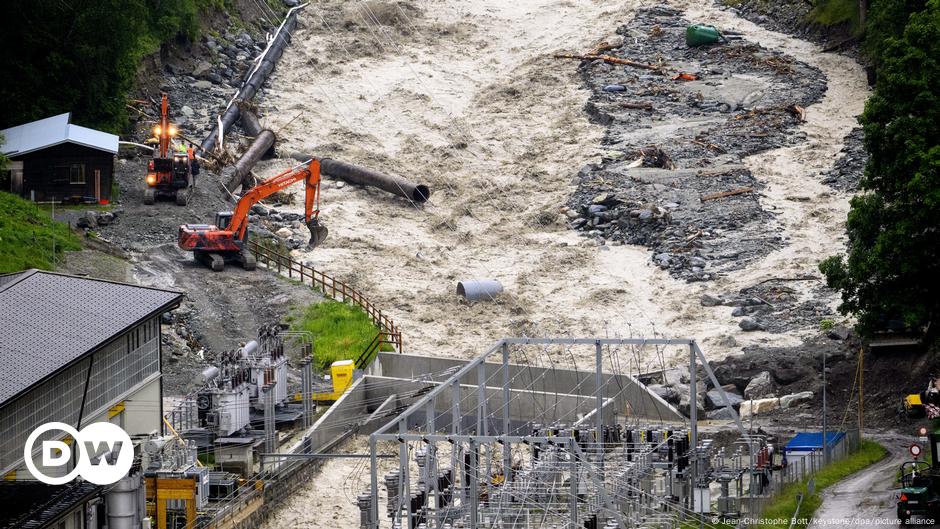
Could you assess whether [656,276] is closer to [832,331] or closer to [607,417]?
[832,331]

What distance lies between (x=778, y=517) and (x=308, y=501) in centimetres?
1493

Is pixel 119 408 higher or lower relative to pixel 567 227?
lower

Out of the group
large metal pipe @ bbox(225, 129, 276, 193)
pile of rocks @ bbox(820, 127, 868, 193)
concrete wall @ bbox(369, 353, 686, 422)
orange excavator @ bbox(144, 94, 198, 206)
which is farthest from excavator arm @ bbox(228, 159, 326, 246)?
pile of rocks @ bbox(820, 127, 868, 193)

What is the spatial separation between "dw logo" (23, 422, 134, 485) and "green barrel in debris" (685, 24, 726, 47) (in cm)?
5775

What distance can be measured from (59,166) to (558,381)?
24.3m

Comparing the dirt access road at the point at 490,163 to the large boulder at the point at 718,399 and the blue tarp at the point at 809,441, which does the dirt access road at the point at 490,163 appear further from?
the blue tarp at the point at 809,441

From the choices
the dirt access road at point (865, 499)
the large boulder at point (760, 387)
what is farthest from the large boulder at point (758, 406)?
the dirt access road at point (865, 499)

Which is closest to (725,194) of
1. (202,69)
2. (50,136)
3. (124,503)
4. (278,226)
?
(278,226)

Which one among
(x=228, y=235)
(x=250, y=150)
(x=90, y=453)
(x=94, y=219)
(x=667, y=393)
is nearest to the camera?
(x=90, y=453)

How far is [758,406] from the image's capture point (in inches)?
2309

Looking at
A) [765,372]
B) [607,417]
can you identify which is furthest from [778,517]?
[765,372]

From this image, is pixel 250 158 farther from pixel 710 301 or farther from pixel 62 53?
pixel 710 301

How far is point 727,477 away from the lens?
47.6 meters

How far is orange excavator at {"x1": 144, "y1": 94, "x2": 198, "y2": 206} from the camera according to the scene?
7512 centimetres
